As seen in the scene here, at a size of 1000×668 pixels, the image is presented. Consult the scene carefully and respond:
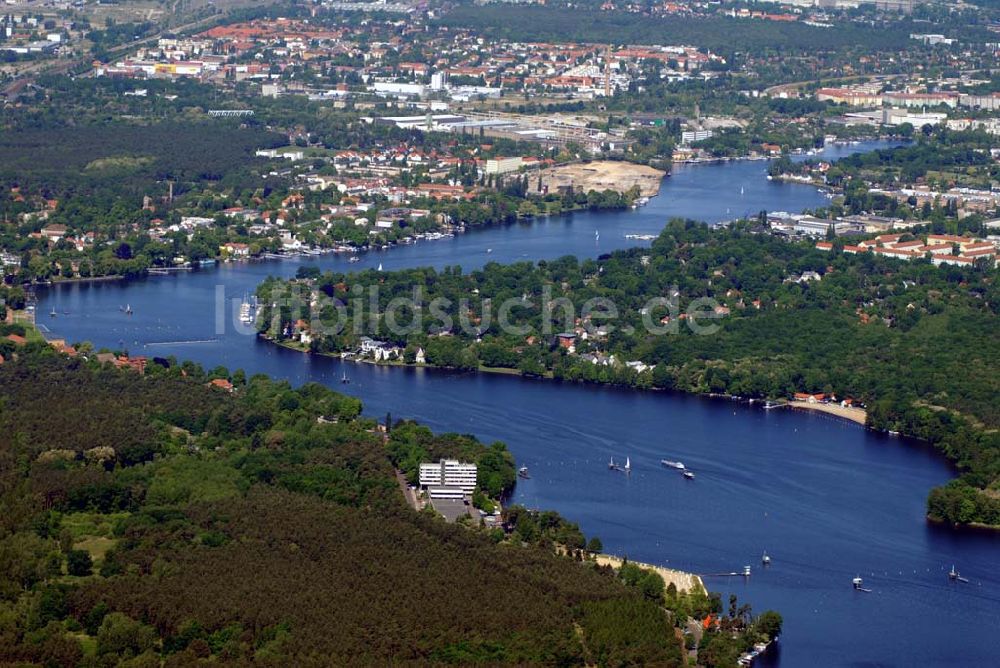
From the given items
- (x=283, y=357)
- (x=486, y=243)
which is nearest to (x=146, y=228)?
(x=486, y=243)

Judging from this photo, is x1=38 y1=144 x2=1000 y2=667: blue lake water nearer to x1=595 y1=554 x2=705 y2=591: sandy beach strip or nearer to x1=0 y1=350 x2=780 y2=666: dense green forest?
x1=595 y1=554 x2=705 y2=591: sandy beach strip

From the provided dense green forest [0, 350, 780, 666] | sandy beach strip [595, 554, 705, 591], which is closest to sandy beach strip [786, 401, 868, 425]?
dense green forest [0, 350, 780, 666]

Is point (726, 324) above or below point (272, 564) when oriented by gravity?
above

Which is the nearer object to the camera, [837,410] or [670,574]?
[670,574]

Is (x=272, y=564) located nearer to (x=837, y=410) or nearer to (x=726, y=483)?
(x=726, y=483)

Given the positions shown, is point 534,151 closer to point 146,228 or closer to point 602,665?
point 146,228

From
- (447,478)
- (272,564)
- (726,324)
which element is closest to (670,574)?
(447,478)

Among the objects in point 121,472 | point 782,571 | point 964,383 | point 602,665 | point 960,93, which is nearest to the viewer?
point 602,665
